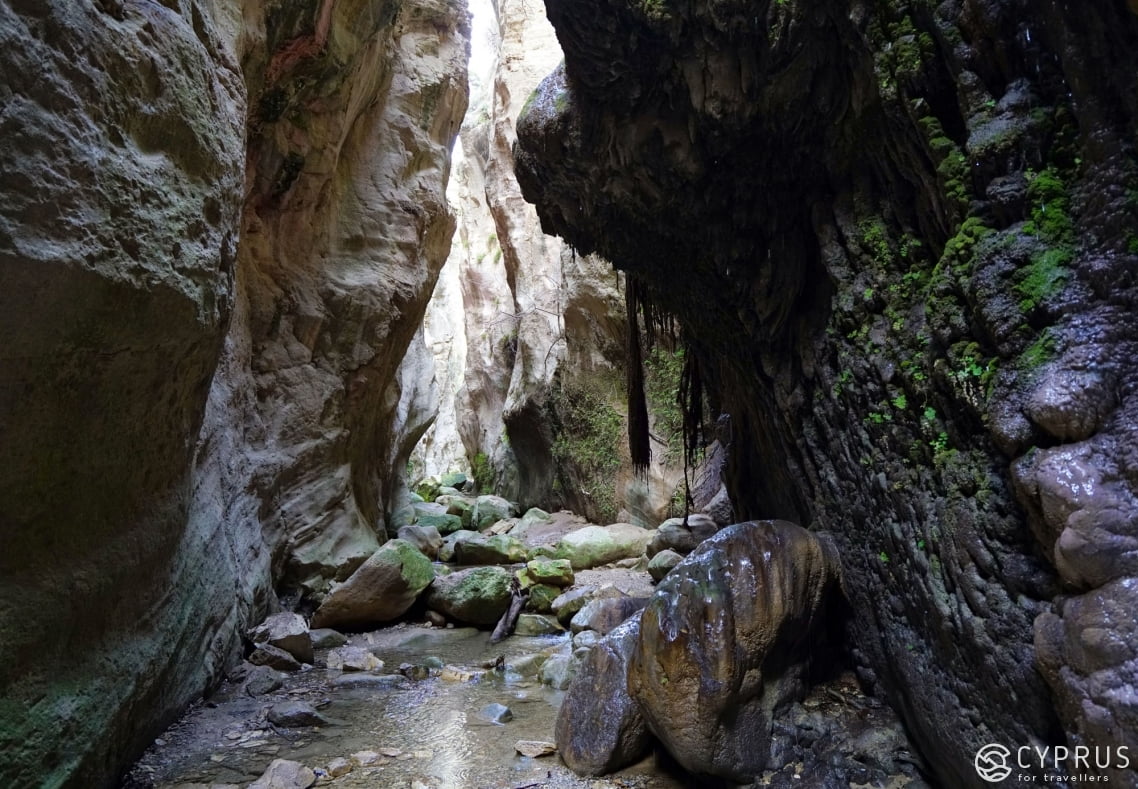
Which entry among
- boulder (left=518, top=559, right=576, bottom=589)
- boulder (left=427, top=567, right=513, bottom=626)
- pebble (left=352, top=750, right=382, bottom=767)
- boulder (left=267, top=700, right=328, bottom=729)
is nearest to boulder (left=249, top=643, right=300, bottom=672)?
boulder (left=267, top=700, right=328, bottom=729)

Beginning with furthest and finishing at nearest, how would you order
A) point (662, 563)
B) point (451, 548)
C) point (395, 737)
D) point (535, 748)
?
1. point (451, 548)
2. point (662, 563)
3. point (395, 737)
4. point (535, 748)

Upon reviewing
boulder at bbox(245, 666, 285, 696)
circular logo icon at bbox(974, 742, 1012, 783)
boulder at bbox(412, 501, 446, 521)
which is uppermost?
boulder at bbox(412, 501, 446, 521)

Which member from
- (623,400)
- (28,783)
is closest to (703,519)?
(623,400)

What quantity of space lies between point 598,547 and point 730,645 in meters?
7.02

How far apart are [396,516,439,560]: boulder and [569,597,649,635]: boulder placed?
4.42 metres

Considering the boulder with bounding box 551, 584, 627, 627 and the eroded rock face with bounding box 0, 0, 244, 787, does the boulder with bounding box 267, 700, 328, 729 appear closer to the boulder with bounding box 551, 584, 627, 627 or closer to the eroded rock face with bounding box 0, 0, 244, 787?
the eroded rock face with bounding box 0, 0, 244, 787

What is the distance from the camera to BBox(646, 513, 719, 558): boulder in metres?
8.84

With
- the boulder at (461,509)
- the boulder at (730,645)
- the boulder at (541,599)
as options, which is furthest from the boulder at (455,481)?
the boulder at (730,645)

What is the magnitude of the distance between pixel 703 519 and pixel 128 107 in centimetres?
808

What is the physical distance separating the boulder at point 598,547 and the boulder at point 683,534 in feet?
→ 3.82

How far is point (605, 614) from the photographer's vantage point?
→ 6906mm

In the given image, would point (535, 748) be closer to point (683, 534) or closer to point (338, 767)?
point (338, 767)

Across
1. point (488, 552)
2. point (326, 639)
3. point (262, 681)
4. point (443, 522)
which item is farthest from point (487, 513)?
point (262, 681)

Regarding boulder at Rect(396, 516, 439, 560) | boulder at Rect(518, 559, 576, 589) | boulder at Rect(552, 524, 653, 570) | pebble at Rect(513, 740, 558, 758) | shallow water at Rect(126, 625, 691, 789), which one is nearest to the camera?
shallow water at Rect(126, 625, 691, 789)
